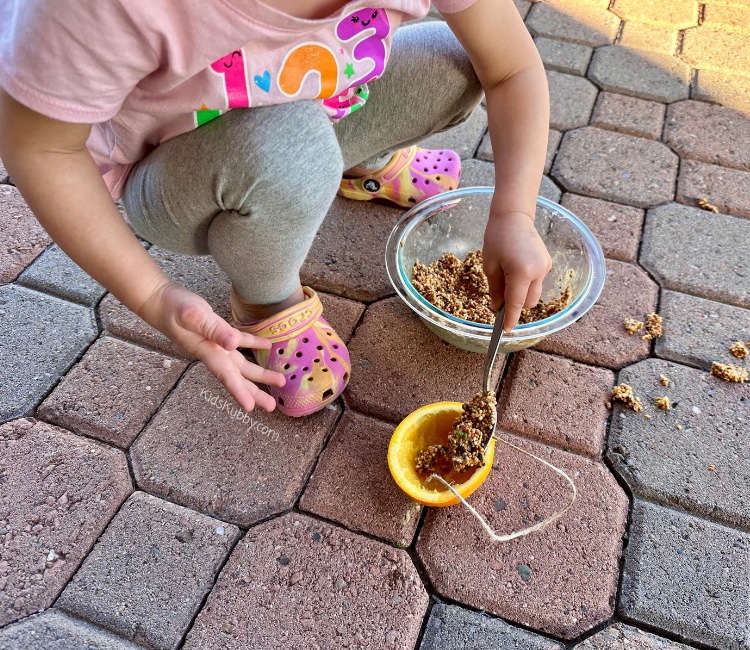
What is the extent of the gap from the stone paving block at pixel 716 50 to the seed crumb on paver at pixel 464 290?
995 millimetres

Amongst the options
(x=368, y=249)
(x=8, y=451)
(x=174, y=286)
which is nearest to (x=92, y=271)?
(x=174, y=286)

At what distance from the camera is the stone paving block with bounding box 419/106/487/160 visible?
1477mm

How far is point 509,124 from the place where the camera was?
959 mm

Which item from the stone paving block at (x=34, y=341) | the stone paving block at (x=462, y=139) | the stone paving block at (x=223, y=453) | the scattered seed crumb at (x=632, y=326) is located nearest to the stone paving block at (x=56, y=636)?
the stone paving block at (x=223, y=453)

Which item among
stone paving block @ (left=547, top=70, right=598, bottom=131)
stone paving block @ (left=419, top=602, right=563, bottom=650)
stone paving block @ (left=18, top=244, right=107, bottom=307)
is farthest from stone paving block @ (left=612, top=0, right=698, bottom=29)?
stone paving block @ (left=419, top=602, right=563, bottom=650)

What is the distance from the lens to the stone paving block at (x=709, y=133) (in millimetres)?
1476

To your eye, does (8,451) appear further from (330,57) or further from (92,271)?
(330,57)

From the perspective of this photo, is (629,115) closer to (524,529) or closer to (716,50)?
(716,50)

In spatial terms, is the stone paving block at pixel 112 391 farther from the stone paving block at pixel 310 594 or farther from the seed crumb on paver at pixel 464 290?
the seed crumb on paver at pixel 464 290

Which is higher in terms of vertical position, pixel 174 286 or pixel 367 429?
pixel 174 286

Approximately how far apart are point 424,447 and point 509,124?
0.48 meters

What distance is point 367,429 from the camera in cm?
100

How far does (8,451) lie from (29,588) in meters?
0.22

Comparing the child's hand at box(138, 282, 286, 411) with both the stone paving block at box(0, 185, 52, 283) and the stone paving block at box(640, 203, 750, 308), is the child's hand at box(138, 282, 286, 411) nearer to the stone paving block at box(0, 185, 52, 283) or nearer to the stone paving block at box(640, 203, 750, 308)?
the stone paving block at box(0, 185, 52, 283)
